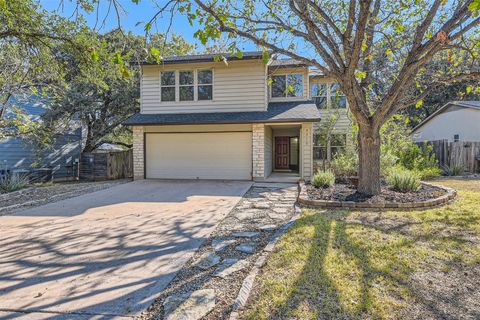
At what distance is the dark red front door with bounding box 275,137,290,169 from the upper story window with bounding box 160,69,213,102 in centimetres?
622

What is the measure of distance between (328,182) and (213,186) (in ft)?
13.4

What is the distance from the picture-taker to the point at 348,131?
591 inches

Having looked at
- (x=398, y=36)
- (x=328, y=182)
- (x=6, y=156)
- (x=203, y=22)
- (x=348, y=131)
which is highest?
(x=398, y=36)

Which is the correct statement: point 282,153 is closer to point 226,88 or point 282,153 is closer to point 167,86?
point 226,88

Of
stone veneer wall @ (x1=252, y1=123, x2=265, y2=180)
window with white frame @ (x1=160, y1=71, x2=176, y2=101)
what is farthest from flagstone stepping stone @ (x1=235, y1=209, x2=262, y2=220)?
window with white frame @ (x1=160, y1=71, x2=176, y2=101)

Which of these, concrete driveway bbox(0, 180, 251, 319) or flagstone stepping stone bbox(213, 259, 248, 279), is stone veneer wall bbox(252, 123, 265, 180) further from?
flagstone stepping stone bbox(213, 259, 248, 279)

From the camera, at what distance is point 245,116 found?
1178cm

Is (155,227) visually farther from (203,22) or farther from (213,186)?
(213,186)

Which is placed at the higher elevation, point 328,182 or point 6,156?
point 6,156

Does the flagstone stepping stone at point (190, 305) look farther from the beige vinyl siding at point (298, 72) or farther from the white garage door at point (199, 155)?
the beige vinyl siding at point (298, 72)

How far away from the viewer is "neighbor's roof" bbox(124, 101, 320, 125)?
11.2m

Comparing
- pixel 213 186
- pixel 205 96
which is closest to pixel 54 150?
pixel 205 96

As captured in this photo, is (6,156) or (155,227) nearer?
(155,227)

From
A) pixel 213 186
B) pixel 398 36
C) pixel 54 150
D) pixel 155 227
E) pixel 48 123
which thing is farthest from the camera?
pixel 54 150
